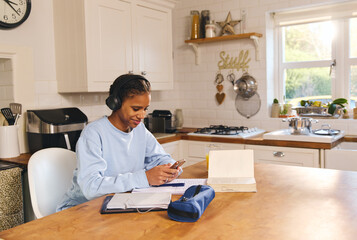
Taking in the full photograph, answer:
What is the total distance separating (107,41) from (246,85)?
1.57 metres

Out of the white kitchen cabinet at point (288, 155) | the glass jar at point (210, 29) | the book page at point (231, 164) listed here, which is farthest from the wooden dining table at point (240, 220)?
the glass jar at point (210, 29)

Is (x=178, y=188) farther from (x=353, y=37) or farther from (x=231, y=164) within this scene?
(x=353, y=37)

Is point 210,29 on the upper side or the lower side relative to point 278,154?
upper

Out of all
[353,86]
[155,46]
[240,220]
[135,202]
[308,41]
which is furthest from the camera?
[308,41]

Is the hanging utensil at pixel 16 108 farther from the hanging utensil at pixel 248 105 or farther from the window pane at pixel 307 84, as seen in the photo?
the window pane at pixel 307 84

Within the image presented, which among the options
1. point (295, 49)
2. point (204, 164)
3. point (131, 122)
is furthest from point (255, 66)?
point (131, 122)

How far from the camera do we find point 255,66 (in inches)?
161

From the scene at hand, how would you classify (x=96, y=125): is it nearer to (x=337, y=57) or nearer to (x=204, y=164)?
(x=204, y=164)

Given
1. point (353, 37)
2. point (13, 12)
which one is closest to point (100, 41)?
point (13, 12)

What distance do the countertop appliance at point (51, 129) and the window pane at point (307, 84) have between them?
90.5 inches

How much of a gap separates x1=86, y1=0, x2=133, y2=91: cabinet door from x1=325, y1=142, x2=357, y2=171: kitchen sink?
1916 millimetres

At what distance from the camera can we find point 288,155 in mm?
3303

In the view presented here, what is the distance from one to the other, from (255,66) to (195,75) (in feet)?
2.51

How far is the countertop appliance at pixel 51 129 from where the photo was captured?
286 centimetres
